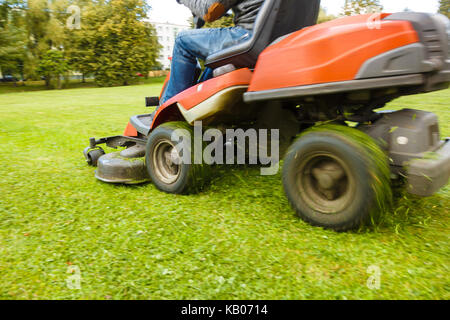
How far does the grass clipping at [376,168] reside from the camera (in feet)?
5.69

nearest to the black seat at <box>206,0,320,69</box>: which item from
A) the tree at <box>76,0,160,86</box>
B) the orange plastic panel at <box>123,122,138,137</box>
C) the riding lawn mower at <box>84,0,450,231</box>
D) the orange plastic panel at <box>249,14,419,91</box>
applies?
the riding lawn mower at <box>84,0,450,231</box>

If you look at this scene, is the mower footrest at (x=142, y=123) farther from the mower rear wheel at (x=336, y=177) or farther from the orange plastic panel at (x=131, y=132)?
the mower rear wheel at (x=336, y=177)

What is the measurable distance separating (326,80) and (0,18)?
35.3 meters

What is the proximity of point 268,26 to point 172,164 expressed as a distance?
135cm

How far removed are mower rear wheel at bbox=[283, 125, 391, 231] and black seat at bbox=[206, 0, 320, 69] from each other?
2.39 feet

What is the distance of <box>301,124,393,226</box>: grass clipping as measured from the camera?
173 cm

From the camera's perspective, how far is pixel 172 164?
2.85m

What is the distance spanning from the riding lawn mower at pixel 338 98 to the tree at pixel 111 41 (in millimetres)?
31953

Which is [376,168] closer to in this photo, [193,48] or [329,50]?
[329,50]

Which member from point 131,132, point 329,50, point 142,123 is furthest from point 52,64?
point 329,50

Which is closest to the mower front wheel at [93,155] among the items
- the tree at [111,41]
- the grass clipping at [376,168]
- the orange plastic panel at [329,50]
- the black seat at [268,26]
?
the black seat at [268,26]
